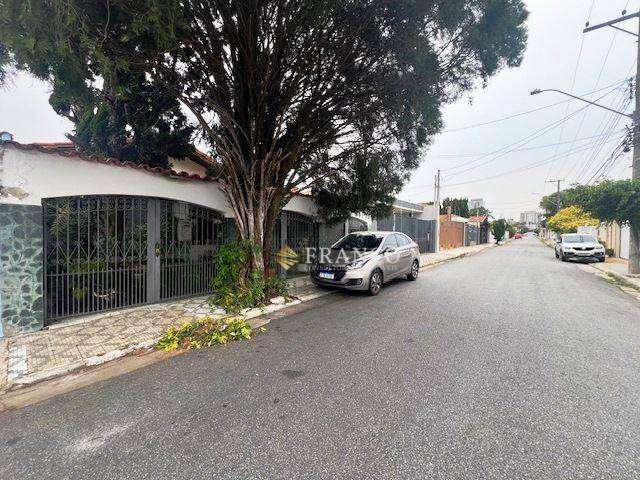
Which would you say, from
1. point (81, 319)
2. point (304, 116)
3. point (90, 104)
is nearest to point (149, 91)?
point (90, 104)

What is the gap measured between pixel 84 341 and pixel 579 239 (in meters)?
21.8

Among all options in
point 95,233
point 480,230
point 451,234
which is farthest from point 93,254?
point 480,230

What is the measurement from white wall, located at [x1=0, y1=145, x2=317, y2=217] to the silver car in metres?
3.42

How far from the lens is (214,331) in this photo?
184 inches

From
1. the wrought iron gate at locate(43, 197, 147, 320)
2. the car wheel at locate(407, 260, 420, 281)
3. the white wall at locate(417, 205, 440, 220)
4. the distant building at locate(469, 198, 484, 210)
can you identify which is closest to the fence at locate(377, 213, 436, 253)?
the white wall at locate(417, 205, 440, 220)

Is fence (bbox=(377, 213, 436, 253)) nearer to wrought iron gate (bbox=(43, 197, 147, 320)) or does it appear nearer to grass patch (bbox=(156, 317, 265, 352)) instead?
grass patch (bbox=(156, 317, 265, 352))

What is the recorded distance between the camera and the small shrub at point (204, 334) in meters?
4.30

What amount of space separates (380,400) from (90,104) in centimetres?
630

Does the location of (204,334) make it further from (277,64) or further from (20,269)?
(277,64)

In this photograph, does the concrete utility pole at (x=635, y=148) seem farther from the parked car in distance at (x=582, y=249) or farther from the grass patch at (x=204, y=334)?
the grass patch at (x=204, y=334)

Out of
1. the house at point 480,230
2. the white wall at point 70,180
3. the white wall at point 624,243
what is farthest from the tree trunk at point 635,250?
the house at point 480,230

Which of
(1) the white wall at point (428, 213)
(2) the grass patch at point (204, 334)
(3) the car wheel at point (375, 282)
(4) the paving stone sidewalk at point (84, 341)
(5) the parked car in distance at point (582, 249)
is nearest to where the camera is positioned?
(4) the paving stone sidewalk at point (84, 341)

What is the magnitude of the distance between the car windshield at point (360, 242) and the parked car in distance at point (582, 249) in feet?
46.7

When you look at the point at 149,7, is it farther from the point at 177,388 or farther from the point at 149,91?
the point at 149,91
